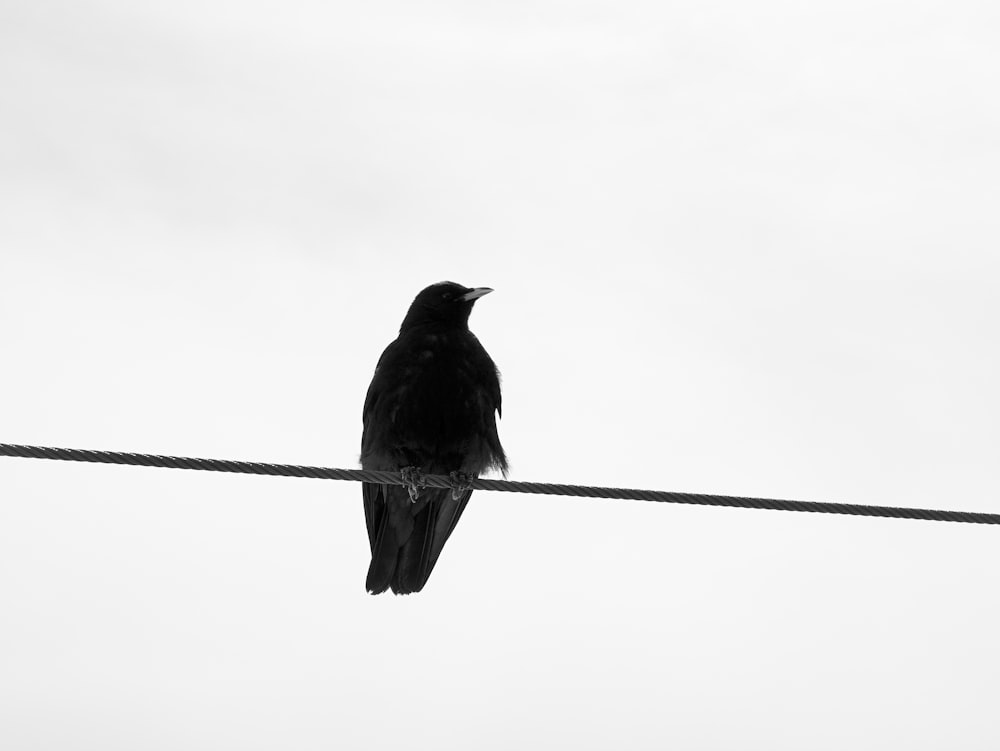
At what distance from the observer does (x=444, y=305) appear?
9.00m

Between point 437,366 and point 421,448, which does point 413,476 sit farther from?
point 437,366

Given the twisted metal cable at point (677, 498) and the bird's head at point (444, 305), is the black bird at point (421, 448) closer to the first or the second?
the bird's head at point (444, 305)

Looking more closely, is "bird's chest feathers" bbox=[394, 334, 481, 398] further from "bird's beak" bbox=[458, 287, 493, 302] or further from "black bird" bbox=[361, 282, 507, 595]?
"bird's beak" bbox=[458, 287, 493, 302]

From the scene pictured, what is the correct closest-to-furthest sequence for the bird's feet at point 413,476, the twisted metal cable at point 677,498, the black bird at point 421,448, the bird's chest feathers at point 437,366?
the twisted metal cable at point 677,498 < the bird's feet at point 413,476 < the black bird at point 421,448 < the bird's chest feathers at point 437,366

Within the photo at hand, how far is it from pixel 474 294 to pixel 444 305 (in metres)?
0.23

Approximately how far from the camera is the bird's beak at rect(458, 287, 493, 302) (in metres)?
9.05

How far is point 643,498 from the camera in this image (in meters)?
5.30

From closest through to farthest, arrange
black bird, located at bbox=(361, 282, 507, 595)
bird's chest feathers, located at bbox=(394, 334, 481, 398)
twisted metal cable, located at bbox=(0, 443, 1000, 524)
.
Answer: twisted metal cable, located at bbox=(0, 443, 1000, 524) → black bird, located at bbox=(361, 282, 507, 595) → bird's chest feathers, located at bbox=(394, 334, 481, 398)

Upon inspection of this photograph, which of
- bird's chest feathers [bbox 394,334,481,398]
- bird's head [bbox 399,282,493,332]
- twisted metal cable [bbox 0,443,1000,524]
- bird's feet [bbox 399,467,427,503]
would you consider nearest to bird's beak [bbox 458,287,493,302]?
bird's head [bbox 399,282,493,332]

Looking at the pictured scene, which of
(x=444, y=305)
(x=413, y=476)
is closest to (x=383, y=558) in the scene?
(x=413, y=476)

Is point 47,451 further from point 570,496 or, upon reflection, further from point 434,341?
point 434,341

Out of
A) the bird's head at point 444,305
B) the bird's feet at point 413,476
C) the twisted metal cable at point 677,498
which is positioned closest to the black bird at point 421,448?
the bird's feet at point 413,476

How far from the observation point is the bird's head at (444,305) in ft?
29.4

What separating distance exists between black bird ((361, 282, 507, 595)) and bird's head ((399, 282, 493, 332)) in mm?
432
